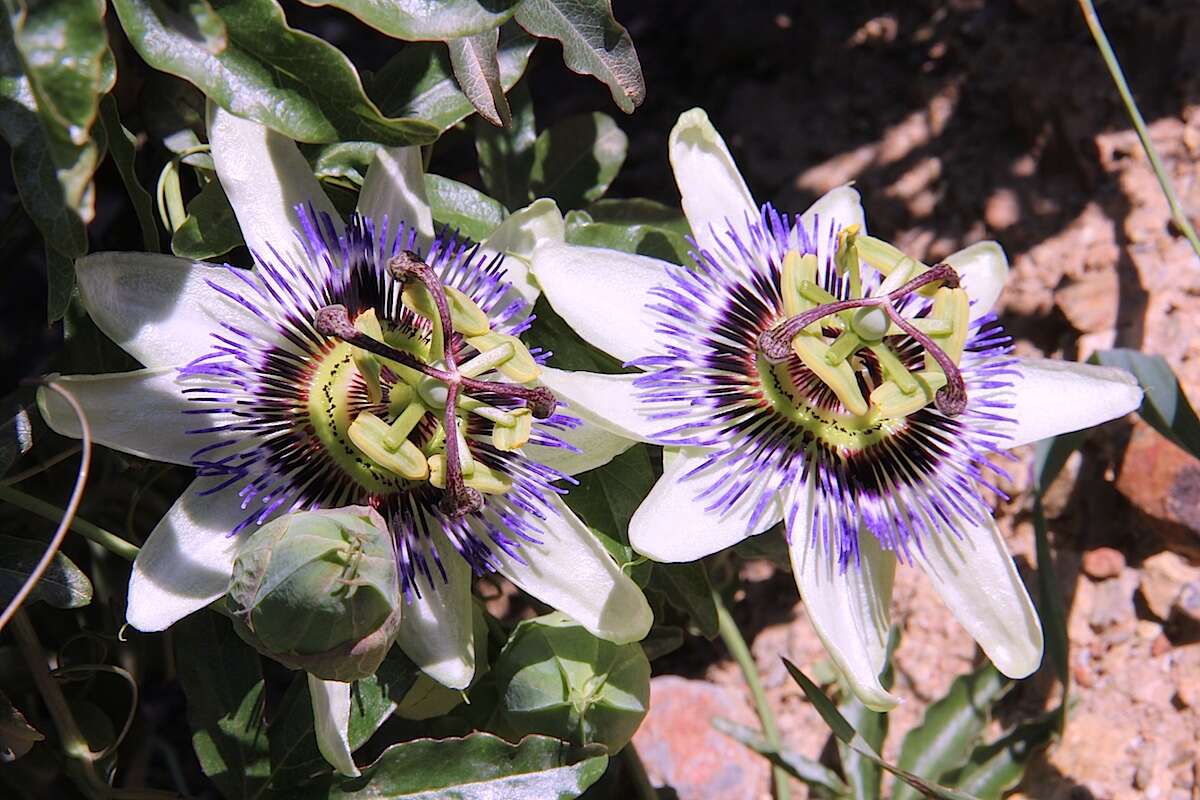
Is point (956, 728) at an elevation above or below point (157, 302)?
below

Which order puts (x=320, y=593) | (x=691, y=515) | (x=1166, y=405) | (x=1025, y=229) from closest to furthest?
(x=320, y=593), (x=691, y=515), (x=1166, y=405), (x=1025, y=229)

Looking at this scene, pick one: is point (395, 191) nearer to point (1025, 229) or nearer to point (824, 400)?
point (824, 400)

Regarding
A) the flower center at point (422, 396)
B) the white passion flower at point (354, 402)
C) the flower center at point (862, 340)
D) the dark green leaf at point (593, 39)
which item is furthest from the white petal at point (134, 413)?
the flower center at point (862, 340)

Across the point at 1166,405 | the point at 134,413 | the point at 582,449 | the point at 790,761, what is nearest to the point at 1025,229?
the point at 1166,405

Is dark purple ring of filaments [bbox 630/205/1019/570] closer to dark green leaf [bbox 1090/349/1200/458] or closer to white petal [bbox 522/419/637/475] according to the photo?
white petal [bbox 522/419/637/475]

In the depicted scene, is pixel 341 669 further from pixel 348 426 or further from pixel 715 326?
pixel 715 326

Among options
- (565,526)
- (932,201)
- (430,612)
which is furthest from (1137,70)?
(430,612)

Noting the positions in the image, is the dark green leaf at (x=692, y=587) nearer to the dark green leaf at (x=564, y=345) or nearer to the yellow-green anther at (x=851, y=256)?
the dark green leaf at (x=564, y=345)
